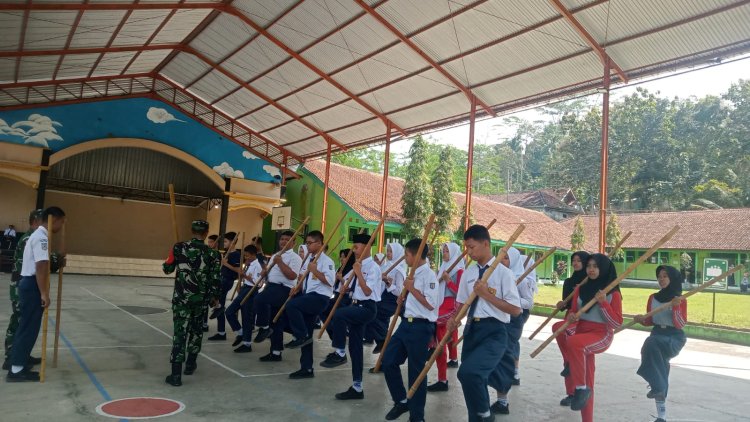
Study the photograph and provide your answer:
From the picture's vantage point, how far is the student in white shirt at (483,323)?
13.4ft

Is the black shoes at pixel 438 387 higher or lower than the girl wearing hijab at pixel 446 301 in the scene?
lower

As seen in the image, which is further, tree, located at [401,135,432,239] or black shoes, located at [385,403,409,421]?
tree, located at [401,135,432,239]


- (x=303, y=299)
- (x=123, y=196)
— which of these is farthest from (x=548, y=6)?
(x=123, y=196)

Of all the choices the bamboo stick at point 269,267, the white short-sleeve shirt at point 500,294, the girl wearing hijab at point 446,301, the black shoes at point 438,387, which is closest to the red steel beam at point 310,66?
the bamboo stick at point 269,267

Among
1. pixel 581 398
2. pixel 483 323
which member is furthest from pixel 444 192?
pixel 483 323

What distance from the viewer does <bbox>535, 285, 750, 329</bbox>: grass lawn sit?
15299 mm

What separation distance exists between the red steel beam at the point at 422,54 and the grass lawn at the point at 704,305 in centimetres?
750

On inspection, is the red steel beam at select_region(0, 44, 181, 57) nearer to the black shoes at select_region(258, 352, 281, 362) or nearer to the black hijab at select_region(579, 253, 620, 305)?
the black shoes at select_region(258, 352, 281, 362)

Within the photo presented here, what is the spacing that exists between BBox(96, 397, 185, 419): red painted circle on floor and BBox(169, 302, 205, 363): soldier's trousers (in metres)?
0.63

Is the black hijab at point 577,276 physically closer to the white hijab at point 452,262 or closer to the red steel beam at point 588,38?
the white hijab at point 452,262

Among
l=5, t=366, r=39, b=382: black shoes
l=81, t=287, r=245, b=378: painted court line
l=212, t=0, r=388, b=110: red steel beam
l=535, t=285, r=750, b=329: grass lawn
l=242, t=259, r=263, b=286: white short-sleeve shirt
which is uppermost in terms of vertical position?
l=212, t=0, r=388, b=110: red steel beam

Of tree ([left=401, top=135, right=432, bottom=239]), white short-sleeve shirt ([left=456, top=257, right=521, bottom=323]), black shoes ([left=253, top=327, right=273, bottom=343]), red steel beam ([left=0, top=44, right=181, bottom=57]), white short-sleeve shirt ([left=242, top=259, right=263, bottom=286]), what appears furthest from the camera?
tree ([left=401, top=135, right=432, bottom=239])

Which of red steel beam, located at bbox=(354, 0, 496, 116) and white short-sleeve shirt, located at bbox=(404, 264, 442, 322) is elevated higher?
red steel beam, located at bbox=(354, 0, 496, 116)

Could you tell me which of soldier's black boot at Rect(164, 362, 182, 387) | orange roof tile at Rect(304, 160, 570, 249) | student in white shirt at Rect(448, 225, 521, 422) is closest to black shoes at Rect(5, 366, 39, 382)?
soldier's black boot at Rect(164, 362, 182, 387)
